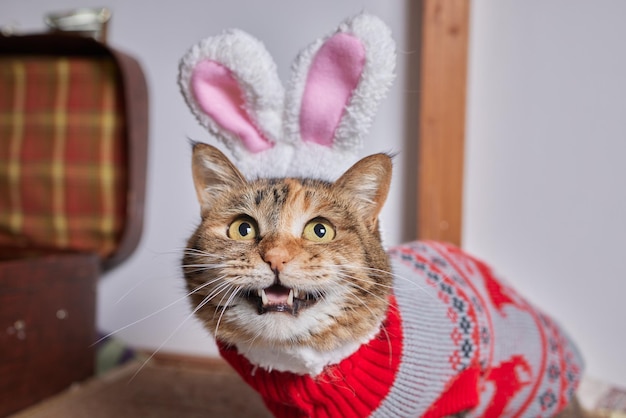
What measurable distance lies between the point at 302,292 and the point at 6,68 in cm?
133

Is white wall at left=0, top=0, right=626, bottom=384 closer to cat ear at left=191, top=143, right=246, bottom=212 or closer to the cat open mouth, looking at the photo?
cat ear at left=191, top=143, right=246, bottom=212

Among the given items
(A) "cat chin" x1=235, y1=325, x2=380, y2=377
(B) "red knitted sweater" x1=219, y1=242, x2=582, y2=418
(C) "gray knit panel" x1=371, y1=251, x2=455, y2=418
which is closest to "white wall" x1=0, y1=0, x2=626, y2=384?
(B) "red knitted sweater" x1=219, y1=242, x2=582, y2=418

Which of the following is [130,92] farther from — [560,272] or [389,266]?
[560,272]

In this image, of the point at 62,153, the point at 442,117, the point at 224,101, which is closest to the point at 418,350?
the point at 224,101

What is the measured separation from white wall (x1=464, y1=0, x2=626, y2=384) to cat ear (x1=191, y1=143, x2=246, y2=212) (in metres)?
0.71

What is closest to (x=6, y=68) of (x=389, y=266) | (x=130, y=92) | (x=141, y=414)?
(x=130, y=92)

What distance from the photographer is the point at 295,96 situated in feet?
2.20

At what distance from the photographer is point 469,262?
3.11ft

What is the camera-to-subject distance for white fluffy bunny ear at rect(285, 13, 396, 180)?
24.1 inches

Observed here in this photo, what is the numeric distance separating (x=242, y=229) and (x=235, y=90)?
17 centimetres

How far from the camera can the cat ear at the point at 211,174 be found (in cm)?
66

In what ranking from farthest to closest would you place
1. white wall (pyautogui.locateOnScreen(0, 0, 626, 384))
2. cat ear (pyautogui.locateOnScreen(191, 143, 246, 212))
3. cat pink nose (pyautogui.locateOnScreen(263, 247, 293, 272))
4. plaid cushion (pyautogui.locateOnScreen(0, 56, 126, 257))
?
plaid cushion (pyautogui.locateOnScreen(0, 56, 126, 257))
white wall (pyautogui.locateOnScreen(0, 0, 626, 384))
cat ear (pyautogui.locateOnScreen(191, 143, 246, 212))
cat pink nose (pyautogui.locateOnScreen(263, 247, 293, 272))

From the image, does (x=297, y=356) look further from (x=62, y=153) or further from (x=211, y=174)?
(x=62, y=153)

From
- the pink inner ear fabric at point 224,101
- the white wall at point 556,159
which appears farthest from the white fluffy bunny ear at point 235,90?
the white wall at point 556,159
